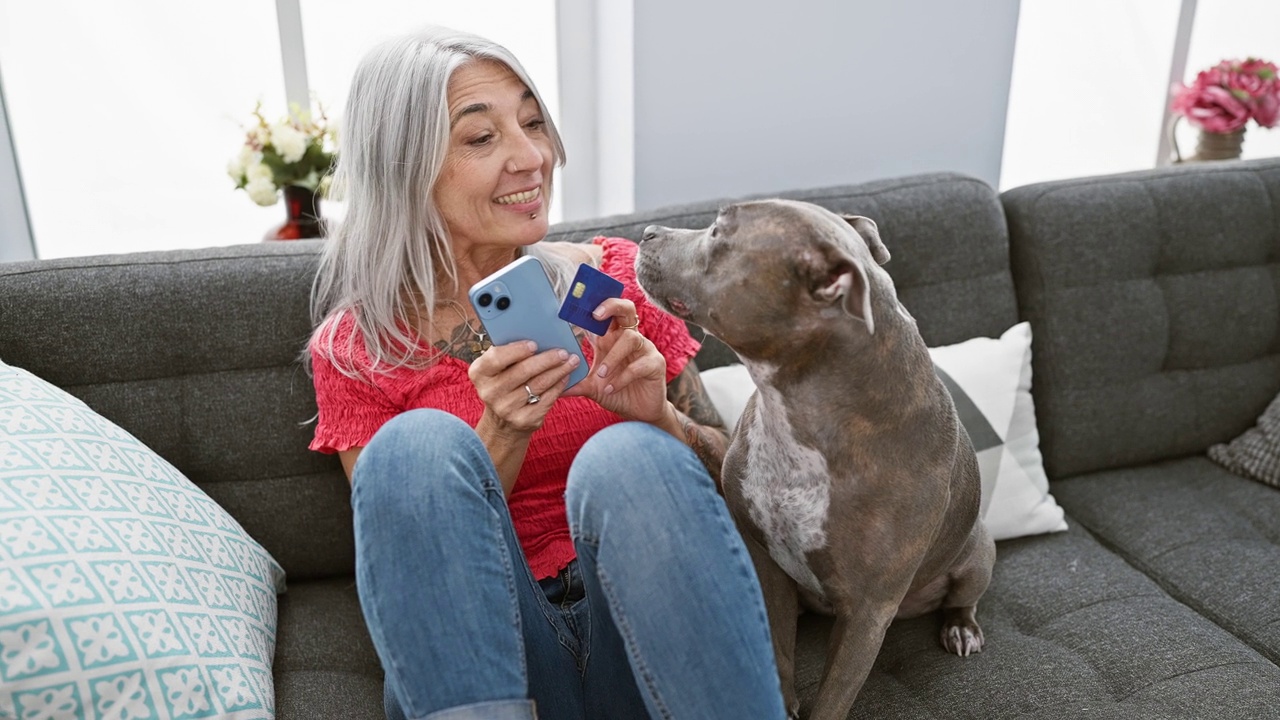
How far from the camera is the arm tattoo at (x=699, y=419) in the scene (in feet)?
4.99

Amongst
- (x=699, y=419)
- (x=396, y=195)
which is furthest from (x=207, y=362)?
(x=699, y=419)

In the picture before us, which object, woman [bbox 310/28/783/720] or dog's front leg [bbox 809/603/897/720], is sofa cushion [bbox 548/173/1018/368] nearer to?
woman [bbox 310/28/783/720]

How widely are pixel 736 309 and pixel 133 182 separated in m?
1.92

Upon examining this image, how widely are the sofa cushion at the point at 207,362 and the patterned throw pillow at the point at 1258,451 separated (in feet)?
6.11

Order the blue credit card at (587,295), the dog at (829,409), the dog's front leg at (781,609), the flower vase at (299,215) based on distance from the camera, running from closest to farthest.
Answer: the dog at (829,409), the blue credit card at (587,295), the dog's front leg at (781,609), the flower vase at (299,215)

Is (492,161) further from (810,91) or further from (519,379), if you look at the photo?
(810,91)

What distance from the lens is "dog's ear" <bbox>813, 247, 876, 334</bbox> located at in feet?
3.42

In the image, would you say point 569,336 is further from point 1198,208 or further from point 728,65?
point 1198,208

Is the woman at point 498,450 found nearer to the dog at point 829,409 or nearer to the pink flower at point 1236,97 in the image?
the dog at point 829,409

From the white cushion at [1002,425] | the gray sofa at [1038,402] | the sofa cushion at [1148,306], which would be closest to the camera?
the gray sofa at [1038,402]

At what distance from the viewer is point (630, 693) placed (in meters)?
1.18

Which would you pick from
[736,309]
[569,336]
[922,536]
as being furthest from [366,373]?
[922,536]

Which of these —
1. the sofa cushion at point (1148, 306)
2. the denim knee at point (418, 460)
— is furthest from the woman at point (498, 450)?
the sofa cushion at point (1148, 306)

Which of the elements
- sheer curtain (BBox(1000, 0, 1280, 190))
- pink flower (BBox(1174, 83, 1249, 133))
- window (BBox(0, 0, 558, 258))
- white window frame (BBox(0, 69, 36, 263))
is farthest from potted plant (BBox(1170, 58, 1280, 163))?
white window frame (BBox(0, 69, 36, 263))
